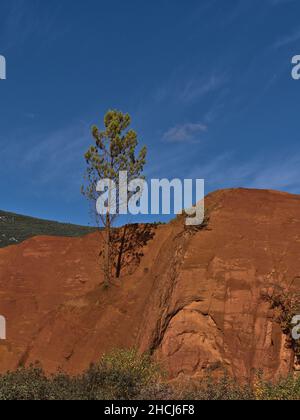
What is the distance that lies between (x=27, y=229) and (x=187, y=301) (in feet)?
215

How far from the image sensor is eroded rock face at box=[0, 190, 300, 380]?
13703mm

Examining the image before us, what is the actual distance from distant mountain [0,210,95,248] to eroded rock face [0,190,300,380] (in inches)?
1668

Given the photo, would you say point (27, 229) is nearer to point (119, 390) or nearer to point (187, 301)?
point (187, 301)

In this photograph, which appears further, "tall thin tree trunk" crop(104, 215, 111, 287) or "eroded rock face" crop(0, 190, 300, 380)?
"tall thin tree trunk" crop(104, 215, 111, 287)

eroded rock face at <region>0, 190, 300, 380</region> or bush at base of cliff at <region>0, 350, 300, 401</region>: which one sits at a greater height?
eroded rock face at <region>0, 190, 300, 380</region>

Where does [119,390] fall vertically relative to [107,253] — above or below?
below

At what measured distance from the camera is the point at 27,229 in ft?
251

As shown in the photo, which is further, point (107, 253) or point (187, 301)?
point (107, 253)

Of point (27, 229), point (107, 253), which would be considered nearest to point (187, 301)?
point (107, 253)

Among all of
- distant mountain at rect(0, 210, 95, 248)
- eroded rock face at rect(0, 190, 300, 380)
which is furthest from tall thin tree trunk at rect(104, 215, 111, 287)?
distant mountain at rect(0, 210, 95, 248)

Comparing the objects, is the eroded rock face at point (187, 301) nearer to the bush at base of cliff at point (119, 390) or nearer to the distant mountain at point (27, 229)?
the bush at base of cliff at point (119, 390)

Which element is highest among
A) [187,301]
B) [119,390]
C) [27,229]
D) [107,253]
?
[27,229]

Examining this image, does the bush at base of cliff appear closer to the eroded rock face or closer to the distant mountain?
the eroded rock face
